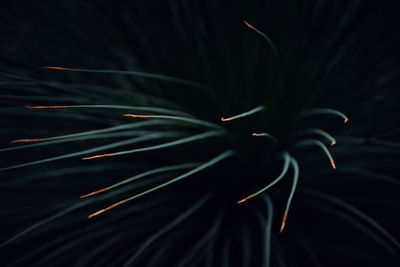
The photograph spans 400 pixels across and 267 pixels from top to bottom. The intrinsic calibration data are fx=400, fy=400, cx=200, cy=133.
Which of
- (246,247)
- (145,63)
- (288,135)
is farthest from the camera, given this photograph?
(145,63)

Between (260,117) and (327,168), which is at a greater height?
(260,117)

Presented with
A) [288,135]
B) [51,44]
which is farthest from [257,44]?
[51,44]

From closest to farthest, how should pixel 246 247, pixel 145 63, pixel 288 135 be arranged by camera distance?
pixel 246 247 → pixel 288 135 → pixel 145 63

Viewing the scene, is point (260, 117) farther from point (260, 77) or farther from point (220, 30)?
point (220, 30)

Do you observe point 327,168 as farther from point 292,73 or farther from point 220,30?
point 220,30

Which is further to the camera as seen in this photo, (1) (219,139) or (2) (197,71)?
(2) (197,71)

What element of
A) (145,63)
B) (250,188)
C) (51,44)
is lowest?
(250,188)
